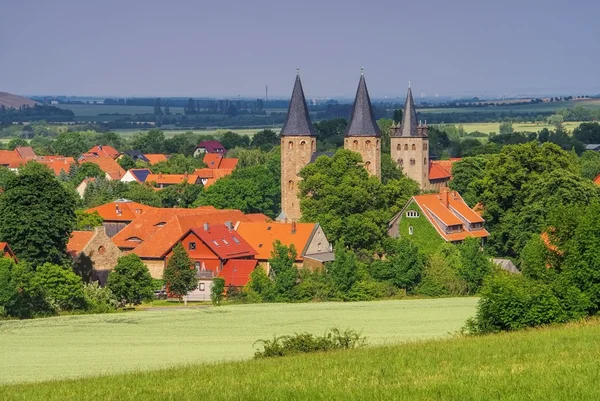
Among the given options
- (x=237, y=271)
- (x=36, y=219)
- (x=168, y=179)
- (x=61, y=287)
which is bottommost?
(x=168, y=179)

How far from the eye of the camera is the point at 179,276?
6494 centimetres

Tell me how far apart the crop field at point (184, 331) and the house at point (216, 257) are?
882cm

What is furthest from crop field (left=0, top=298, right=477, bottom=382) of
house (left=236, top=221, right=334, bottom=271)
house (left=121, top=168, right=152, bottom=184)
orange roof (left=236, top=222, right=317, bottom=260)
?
house (left=121, top=168, right=152, bottom=184)

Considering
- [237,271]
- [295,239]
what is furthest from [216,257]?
[295,239]

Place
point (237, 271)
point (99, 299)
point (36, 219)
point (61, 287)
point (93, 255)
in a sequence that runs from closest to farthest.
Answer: point (61, 287)
point (99, 299)
point (36, 219)
point (93, 255)
point (237, 271)

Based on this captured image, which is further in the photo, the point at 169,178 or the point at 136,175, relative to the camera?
the point at 136,175

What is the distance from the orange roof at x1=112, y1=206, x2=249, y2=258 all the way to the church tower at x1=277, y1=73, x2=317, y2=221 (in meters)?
15.0

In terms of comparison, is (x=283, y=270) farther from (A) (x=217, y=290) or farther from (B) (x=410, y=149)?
(B) (x=410, y=149)

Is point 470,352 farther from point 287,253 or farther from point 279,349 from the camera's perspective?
point 287,253

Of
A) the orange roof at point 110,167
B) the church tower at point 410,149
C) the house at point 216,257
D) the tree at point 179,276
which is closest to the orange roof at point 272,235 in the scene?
the house at point 216,257

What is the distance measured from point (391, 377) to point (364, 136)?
2929 inches

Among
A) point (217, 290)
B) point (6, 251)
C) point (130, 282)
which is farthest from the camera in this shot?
point (217, 290)

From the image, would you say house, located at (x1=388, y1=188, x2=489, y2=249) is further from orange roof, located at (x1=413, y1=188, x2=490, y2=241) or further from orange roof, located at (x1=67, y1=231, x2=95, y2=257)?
orange roof, located at (x1=67, y1=231, x2=95, y2=257)

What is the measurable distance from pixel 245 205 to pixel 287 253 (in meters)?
36.2
